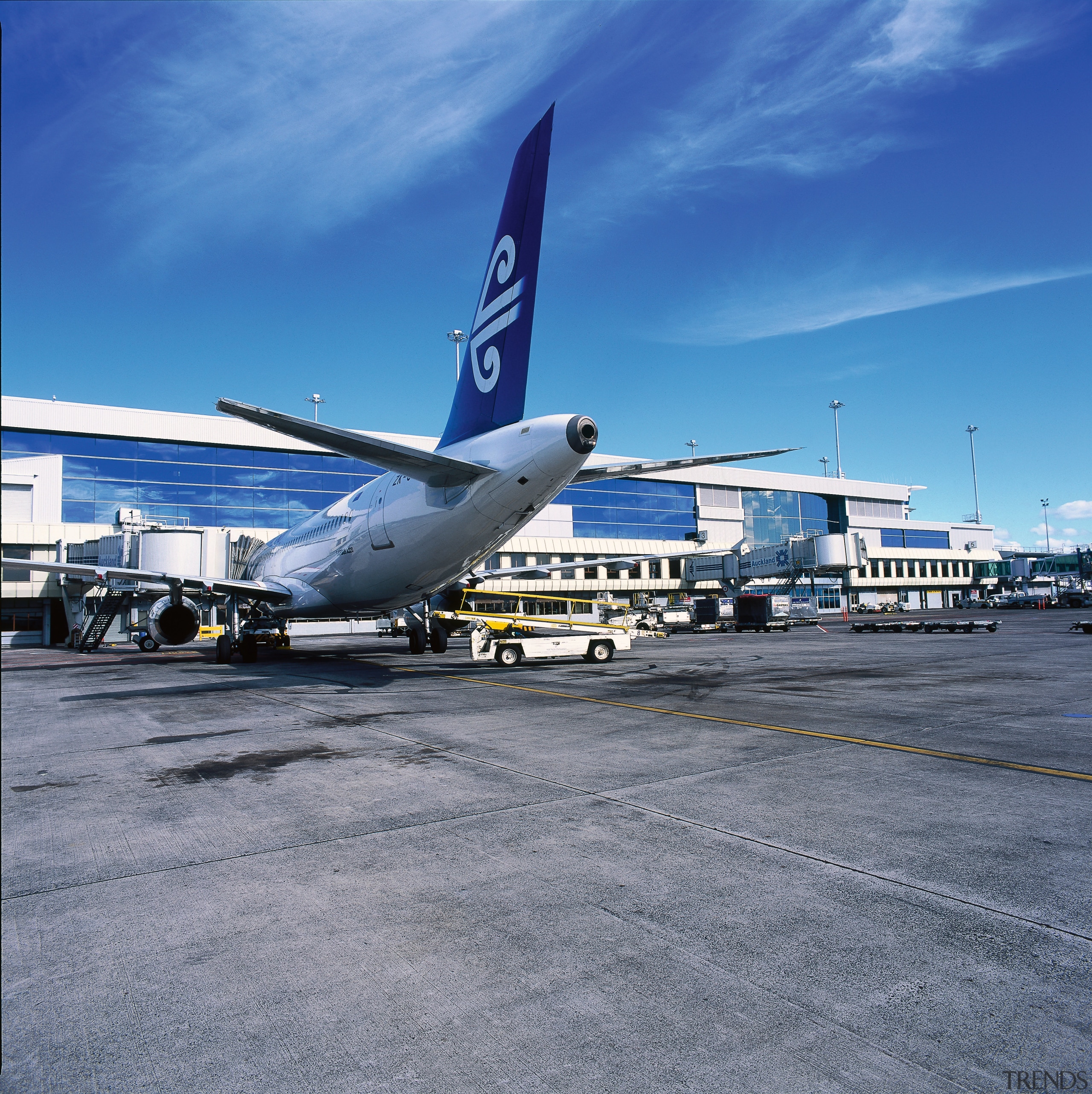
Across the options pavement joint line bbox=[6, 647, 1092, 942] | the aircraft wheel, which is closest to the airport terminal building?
the aircraft wheel

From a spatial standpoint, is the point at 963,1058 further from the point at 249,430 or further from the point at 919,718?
the point at 249,430

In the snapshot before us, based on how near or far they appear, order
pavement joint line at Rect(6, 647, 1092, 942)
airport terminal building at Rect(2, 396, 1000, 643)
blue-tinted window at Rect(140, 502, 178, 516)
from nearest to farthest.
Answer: pavement joint line at Rect(6, 647, 1092, 942)
airport terminal building at Rect(2, 396, 1000, 643)
blue-tinted window at Rect(140, 502, 178, 516)

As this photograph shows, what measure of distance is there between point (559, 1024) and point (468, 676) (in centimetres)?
1587

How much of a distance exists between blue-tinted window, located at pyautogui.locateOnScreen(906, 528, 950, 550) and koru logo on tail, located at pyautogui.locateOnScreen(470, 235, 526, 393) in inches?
3564

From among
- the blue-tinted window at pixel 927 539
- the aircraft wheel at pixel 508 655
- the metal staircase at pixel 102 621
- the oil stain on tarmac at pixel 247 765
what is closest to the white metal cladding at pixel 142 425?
the metal staircase at pixel 102 621

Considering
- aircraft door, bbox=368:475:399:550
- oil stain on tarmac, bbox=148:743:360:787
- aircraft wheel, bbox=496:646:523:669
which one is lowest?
oil stain on tarmac, bbox=148:743:360:787

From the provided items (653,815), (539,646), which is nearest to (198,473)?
(539,646)

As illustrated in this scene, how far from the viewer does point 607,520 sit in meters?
69.9

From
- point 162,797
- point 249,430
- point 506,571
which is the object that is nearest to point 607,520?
point 249,430

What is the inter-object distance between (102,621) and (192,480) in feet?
53.1

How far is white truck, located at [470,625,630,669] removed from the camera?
2269cm

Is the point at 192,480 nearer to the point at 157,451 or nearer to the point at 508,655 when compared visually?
the point at 157,451

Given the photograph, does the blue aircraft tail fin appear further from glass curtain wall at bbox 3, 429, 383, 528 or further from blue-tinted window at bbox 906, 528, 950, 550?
blue-tinted window at bbox 906, 528, 950, 550

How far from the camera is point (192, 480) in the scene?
50.4 m
